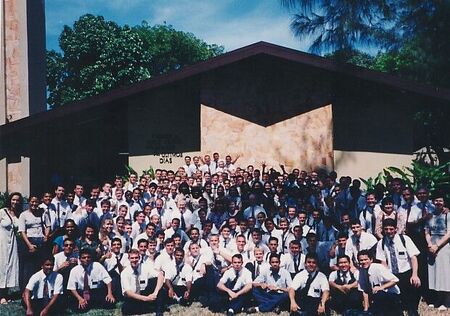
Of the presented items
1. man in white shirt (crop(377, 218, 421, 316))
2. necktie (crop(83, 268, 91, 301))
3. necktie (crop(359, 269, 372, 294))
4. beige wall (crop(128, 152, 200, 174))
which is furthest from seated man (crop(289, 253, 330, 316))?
beige wall (crop(128, 152, 200, 174))

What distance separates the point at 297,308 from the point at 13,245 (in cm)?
445

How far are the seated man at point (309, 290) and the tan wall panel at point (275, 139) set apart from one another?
16.6 feet

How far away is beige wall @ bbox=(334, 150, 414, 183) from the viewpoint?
11586 mm

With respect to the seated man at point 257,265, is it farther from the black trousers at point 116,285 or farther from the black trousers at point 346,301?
the black trousers at point 116,285

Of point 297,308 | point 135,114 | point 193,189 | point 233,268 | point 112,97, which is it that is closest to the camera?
point 297,308

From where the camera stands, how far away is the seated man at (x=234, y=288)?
22.1 feet

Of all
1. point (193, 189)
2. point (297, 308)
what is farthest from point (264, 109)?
point (297, 308)

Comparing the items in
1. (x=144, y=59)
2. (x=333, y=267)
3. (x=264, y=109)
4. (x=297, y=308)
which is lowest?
(x=297, y=308)

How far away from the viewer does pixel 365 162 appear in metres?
11.7

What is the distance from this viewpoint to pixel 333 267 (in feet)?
23.1

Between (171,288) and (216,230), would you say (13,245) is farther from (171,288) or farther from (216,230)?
(216,230)

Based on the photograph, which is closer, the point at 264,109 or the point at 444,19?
the point at 444,19

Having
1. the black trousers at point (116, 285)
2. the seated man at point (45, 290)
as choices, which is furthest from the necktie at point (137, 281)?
the seated man at point (45, 290)

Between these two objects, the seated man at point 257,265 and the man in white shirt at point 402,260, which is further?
the seated man at point 257,265
